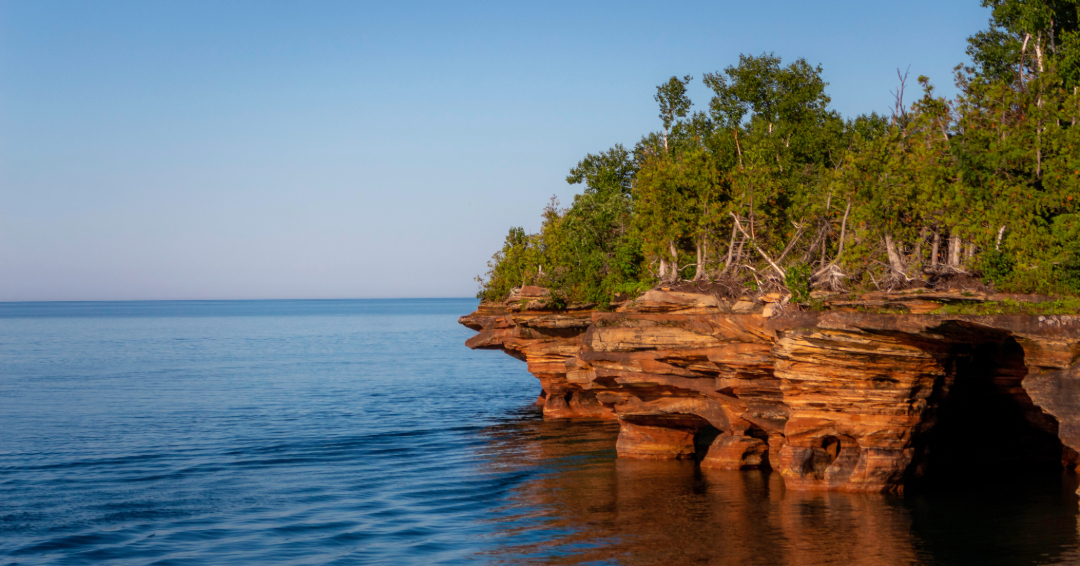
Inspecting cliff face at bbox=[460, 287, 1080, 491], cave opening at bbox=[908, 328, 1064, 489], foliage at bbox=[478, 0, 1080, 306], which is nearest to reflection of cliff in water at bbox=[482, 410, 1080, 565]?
cave opening at bbox=[908, 328, 1064, 489]

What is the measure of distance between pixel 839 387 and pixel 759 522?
4497mm

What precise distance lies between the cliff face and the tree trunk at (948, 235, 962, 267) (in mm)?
2965

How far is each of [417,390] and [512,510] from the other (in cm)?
3781

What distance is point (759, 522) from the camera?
2283 centimetres

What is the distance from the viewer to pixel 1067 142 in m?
24.3

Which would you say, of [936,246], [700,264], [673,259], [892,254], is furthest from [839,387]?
[673,259]

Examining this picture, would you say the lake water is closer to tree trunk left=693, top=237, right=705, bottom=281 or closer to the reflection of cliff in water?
the reflection of cliff in water

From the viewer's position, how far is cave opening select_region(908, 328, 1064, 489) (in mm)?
25047

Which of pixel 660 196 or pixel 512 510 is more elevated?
pixel 660 196

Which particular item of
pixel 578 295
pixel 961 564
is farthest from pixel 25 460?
pixel 961 564

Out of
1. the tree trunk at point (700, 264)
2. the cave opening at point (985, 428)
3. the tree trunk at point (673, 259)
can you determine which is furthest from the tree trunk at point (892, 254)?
the tree trunk at point (673, 259)

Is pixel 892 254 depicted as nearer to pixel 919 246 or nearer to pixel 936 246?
pixel 919 246

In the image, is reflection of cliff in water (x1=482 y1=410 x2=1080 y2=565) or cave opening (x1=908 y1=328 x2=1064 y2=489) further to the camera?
cave opening (x1=908 y1=328 x2=1064 y2=489)

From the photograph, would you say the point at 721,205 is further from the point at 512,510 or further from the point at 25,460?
the point at 25,460
